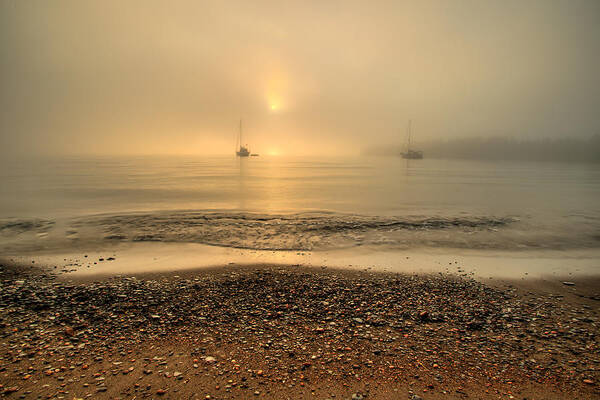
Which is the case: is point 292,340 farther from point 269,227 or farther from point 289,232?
point 269,227

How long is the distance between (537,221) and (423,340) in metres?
25.3

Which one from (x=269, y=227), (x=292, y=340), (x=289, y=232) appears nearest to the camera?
(x=292, y=340)

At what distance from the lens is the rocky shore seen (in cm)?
543

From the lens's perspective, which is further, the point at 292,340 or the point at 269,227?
the point at 269,227

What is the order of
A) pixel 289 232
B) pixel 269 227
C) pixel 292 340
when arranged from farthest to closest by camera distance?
pixel 269 227 → pixel 289 232 → pixel 292 340

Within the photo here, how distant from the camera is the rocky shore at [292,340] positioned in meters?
5.43

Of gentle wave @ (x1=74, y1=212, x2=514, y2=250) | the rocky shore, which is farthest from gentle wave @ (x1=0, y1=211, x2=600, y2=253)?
the rocky shore

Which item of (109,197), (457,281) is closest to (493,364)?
(457,281)

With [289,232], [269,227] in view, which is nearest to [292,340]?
[289,232]

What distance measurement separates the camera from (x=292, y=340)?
6.76m

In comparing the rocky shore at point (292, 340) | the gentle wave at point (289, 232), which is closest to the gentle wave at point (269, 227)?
the gentle wave at point (289, 232)

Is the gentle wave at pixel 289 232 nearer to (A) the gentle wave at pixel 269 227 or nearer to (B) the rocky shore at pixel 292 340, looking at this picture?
(A) the gentle wave at pixel 269 227

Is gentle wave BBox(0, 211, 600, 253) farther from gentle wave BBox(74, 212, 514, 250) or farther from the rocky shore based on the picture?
the rocky shore

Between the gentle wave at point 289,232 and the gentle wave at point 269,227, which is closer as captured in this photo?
the gentle wave at point 289,232
